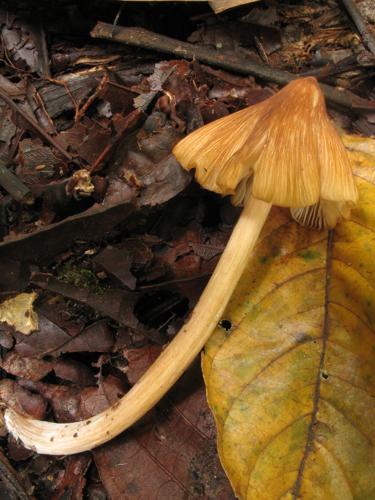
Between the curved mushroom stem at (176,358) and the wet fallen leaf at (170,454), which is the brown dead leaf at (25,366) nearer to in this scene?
the curved mushroom stem at (176,358)

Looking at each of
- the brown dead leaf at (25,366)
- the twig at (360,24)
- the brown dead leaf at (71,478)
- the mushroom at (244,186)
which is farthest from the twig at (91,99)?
the brown dead leaf at (71,478)

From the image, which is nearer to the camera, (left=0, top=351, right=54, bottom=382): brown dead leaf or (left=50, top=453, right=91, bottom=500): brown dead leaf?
(left=50, top=453, right=91, bottom=500): brown dead leaf

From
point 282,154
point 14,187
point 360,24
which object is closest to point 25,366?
point 14,187

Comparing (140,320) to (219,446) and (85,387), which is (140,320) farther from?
(219,446)

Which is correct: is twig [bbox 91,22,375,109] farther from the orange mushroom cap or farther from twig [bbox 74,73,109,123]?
the orange mushroom cap

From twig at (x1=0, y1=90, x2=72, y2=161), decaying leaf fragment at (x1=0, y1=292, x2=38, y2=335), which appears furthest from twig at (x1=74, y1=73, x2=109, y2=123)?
decaying leaf fragment at (x1=0, y1=292, x2=38, y2=335)

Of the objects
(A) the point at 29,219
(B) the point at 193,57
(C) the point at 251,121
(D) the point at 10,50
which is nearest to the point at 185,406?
(A) the point at 29,219

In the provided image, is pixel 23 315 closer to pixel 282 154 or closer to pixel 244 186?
pixel 244 186

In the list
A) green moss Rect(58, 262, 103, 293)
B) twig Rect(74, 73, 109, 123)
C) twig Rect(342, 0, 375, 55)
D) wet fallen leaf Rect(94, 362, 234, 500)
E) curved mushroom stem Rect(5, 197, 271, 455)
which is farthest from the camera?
twig Rect(342, 0, 375, 55)
